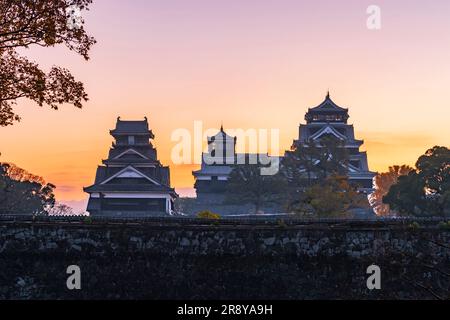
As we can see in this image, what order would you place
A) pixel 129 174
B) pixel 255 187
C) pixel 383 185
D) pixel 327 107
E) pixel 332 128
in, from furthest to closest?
pixel 383 185, pixel 327 107, pixel 332 128, pixel 129 174, pixel 255 187

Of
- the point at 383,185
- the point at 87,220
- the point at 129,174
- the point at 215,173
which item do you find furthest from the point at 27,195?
the point at 383,185

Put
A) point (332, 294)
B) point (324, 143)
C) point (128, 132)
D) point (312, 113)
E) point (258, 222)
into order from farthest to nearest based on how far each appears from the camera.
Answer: point (312, 113) → point (128, 132) → point (324, 143) → point (258, 222) → point (332, 294)

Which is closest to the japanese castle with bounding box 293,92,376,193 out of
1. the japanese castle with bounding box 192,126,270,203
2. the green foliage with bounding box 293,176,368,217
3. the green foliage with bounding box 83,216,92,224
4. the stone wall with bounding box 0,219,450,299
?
the japanese castle with bounding box 192,126,270,203

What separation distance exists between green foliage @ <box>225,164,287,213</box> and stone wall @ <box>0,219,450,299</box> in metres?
34.2

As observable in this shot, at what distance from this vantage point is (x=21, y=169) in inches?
2749

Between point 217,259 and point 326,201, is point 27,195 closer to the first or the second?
point 326,201

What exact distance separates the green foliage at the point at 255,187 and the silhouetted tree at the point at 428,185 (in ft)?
51.5

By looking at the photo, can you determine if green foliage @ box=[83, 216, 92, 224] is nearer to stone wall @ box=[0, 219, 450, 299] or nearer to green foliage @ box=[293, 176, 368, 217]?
stone wall @ box=[0, 219, 450, 299]

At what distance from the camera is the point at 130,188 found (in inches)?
2366

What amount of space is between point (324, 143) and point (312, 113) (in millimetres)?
16519

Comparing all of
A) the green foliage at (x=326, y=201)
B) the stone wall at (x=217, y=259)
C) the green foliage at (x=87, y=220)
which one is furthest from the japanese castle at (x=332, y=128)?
the green foliage at (x=87, y=220)

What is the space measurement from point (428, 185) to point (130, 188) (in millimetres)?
27476
